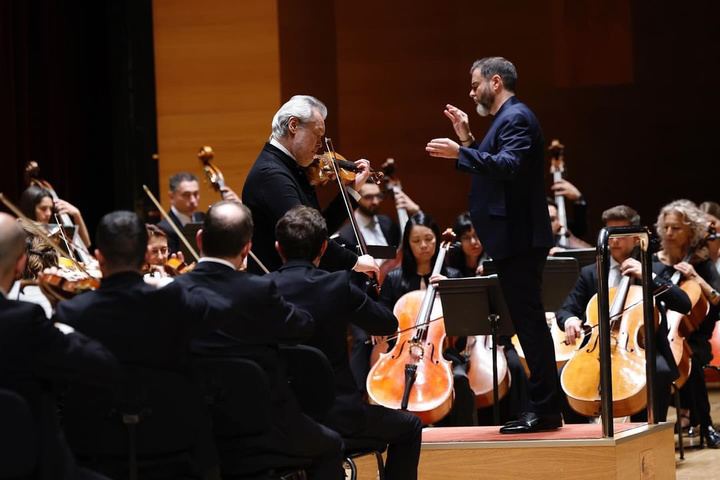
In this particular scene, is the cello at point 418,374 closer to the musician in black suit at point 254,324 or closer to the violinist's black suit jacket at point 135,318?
the musician in black suit at point 254,324

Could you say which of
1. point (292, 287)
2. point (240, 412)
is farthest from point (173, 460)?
point (292, 287)

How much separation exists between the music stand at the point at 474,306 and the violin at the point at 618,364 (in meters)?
0.36

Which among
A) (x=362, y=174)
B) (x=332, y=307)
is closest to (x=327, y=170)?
(x=362, y=174)

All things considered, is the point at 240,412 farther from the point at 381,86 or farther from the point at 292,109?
the point at 381,86

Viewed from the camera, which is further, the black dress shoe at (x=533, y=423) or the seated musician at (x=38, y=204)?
the seated musician at (x=38, y=204)

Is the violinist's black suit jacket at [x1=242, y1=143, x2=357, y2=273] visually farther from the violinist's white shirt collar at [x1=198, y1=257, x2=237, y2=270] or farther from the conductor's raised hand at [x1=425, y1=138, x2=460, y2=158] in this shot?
the violinist's white shirt collar at [x1=198, y1=257, x2=237, y2=270]

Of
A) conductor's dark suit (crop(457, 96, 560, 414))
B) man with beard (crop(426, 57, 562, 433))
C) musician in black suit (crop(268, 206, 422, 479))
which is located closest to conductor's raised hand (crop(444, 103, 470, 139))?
man with beard (crop(426, 57, 562, 433))

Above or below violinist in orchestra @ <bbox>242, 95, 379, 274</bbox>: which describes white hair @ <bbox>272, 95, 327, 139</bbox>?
above

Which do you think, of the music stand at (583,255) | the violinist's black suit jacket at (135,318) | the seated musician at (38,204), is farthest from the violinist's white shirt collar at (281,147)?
the seated musician at (38,204)

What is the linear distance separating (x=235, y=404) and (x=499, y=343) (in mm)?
2788

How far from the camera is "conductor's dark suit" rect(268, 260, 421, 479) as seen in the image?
2.86 meters

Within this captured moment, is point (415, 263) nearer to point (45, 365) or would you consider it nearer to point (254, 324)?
point (254, 324)

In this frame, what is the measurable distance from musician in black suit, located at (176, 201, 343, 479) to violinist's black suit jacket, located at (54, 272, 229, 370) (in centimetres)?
19

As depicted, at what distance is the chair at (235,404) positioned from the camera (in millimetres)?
2479
